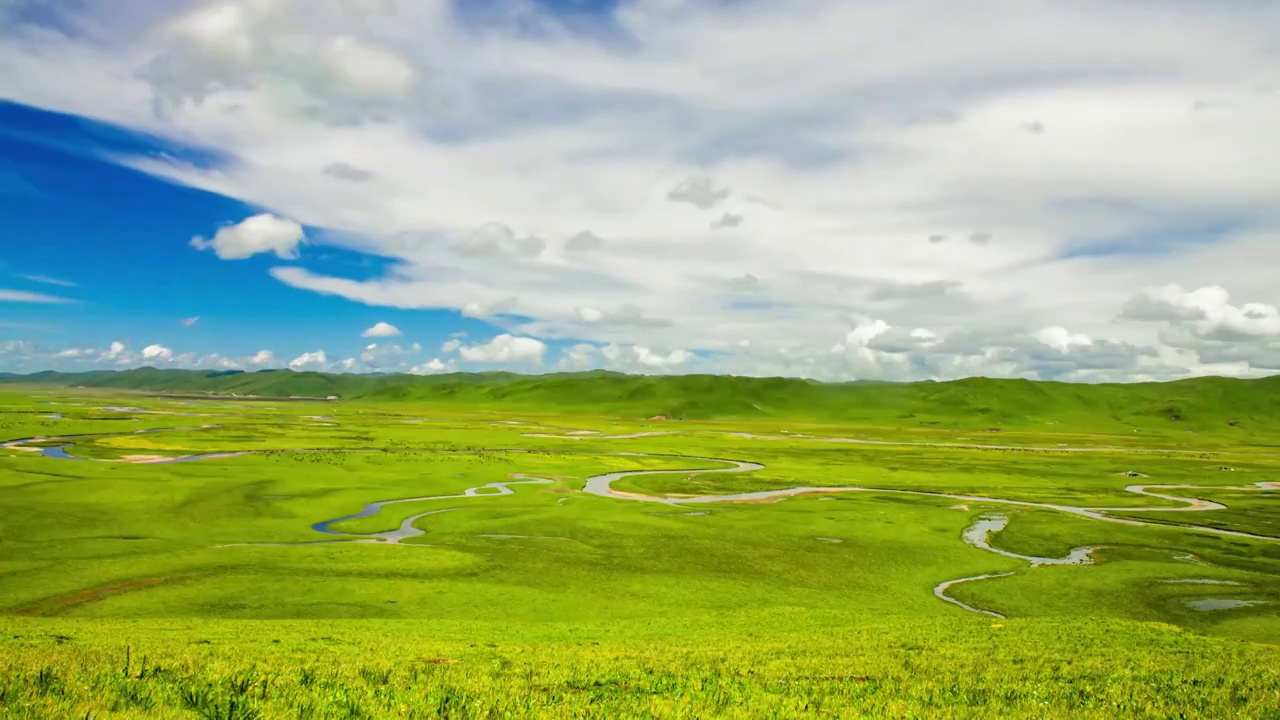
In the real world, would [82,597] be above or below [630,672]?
below

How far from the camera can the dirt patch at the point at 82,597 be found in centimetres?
3709

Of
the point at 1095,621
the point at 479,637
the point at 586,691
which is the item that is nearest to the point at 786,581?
the point at 1095,621

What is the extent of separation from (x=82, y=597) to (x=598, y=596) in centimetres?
3038

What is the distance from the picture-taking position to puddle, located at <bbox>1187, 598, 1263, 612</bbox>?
46.0m

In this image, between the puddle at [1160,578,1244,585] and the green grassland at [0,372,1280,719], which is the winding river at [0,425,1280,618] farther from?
the puddle at [1160,578,1244,585]

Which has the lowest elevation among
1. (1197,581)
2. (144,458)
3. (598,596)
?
(1197,581)

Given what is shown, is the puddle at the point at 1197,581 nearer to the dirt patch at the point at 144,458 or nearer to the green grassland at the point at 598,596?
the green grassland at the point at 598,596

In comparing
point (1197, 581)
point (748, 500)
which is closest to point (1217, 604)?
point (1197, 581)

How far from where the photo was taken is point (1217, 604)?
47.0m

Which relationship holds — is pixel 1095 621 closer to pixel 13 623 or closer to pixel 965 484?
pixel 13 623

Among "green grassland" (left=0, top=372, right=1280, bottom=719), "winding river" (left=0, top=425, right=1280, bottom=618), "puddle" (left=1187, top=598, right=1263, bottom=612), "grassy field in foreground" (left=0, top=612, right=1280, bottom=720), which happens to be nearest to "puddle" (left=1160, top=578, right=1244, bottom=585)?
"green grassland" (left=0, top=372, right=1280, bottom=719)

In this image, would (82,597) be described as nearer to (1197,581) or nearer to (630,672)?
(630,672)

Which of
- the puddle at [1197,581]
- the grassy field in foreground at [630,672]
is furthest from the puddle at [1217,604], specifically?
the grassy field in foreground at [630,672]

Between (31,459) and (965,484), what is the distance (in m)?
144
